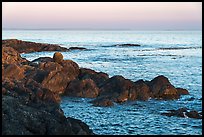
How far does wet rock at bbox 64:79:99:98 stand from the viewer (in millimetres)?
42606

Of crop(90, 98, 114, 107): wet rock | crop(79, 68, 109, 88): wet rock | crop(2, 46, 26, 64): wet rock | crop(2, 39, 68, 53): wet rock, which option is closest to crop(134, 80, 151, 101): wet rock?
crop(90, 98, 114, 107): wet rock

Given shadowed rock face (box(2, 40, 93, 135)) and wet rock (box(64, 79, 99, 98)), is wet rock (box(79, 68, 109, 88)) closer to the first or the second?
wet rock (box(64, 79, 99, 98))

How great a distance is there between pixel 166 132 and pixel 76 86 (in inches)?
750

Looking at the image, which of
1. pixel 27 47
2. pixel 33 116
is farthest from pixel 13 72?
pixel 27 47

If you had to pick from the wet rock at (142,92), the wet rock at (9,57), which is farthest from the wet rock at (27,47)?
the wet rock at (142,92)

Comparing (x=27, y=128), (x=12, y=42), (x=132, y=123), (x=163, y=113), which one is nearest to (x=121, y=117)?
(x=132, y=123)

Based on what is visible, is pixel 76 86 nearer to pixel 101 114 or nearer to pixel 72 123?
pixel 101 114

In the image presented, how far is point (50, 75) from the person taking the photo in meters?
45.5

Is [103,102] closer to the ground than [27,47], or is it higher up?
closer to the ground

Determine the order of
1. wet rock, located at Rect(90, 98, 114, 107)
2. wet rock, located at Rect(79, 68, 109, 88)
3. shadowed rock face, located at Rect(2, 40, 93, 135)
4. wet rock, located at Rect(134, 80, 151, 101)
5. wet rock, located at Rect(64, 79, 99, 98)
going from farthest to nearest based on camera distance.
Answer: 1. wet rock, located at Rect(79, 68, 109, 88)
2. wet rock, located at Rect(64, 79, 99, 98)
3. wet rock, located at Rect(134, 80, 151, 101)
4. wet rock, located at Rect(90, 98, 114, 107)
5. shadowed rock face, located at Rect(2, 40, 93, 135)

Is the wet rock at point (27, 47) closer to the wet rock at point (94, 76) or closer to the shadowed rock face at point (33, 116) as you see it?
the wet rock at point (94, 76)

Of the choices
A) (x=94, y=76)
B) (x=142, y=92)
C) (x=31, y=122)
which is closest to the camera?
(x=31, y=122)

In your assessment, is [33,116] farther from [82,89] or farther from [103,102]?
[82,89]

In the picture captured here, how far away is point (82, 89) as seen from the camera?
43.5m
